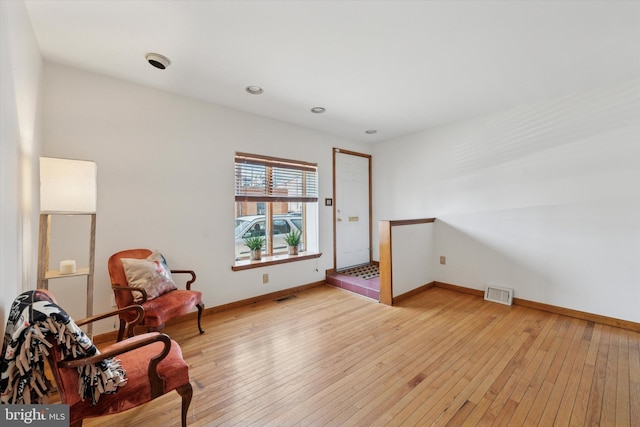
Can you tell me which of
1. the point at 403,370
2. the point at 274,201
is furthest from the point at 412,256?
the point at 274,201

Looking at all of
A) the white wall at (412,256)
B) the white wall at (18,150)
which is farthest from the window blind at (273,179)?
the white wall at (18,150)

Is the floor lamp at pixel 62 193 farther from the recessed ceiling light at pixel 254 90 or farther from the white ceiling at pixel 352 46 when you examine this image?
the recessed ceiling light at pixel 254 90

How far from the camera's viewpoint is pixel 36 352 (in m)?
1.05

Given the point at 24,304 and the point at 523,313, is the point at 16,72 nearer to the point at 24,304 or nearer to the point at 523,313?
the point at 24,304

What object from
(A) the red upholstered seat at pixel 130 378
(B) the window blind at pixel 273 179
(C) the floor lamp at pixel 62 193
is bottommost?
(A) the red upholstered seat at pixel 130 378

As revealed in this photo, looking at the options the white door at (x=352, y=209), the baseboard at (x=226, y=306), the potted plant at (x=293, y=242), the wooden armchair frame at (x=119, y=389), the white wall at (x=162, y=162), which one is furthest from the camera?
the white door at (x=352, y=209)

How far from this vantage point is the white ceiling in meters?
1.71

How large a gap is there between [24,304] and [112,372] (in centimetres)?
50

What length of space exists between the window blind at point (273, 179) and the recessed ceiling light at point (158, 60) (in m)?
1.24

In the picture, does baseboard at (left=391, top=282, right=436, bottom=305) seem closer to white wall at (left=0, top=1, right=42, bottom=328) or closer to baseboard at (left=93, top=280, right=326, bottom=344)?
baseboard at (left=93, top=280, right=326, bottom=344)

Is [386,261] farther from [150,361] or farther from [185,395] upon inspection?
[150,361]

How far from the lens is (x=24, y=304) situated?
111 centimetres

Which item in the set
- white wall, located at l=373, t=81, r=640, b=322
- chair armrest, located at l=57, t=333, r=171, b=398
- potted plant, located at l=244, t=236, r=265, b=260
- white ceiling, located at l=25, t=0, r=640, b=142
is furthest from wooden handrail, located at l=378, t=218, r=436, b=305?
chair armrest, located at l=57, t=333, r=171, b=398

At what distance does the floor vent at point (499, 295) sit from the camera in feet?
11.1
